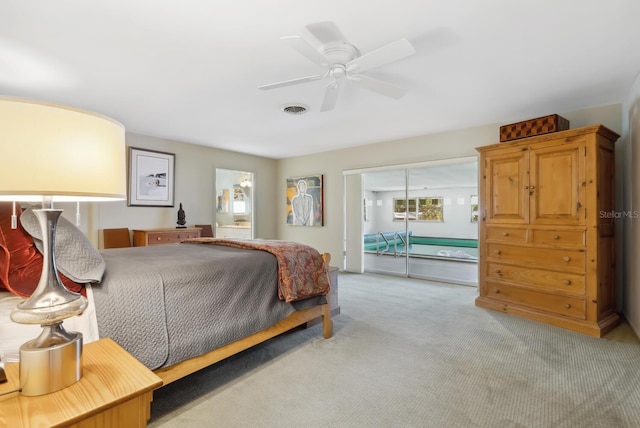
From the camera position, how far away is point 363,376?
2.10 metres

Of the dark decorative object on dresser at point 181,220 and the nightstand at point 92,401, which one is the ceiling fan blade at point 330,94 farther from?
the dark decorative object on dresser at point 181,220

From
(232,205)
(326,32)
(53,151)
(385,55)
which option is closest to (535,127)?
(385,55)

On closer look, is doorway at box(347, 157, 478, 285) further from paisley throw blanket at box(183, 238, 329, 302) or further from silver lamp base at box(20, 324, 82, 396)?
silver lamp base at box(20, 324, 82, 396)

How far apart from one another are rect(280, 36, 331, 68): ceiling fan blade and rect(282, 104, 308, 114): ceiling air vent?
1.20 m

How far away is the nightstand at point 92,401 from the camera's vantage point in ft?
2.64

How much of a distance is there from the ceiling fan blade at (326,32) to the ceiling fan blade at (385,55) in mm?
178

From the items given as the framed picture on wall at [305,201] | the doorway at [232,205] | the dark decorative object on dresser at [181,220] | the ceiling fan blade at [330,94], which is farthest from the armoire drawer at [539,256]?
the doorway at [232,205]

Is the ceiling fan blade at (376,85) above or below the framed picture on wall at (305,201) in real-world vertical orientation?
above

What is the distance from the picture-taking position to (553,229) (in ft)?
9.96

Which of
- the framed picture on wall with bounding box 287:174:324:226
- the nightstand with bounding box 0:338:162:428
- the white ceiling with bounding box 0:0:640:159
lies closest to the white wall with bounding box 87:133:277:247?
the framed picture on wall with bounding box 287:174:324:226

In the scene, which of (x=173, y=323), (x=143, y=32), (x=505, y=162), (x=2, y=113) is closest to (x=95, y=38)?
(x=143, y=32)

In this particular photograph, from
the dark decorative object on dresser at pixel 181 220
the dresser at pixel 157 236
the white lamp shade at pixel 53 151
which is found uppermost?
the white lamp shade at pixel 53 151

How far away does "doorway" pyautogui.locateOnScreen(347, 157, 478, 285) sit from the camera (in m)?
5.07

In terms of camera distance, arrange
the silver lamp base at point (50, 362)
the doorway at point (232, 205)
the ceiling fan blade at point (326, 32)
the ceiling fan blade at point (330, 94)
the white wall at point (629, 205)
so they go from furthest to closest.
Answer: the doorway at point (232, 205) < the white wall at point (629, 205) < the ceiling fan blade at point (330, 94) < the ceiling fan blade at point (326, 32) < the silver lamp base at point (50, 362)
